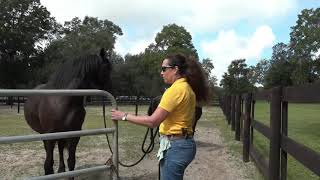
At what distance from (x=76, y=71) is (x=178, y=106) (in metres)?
3.09

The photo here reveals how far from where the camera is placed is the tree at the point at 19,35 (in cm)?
5909

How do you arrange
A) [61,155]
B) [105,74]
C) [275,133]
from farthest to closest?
[105,74] → [61,155] → [275,133]

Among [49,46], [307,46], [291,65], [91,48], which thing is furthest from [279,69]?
[49,46]

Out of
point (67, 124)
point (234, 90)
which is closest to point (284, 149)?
point (67, 124)

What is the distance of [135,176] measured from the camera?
8531 millimetres

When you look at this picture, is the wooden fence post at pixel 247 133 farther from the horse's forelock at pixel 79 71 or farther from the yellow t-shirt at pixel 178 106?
the yellow t-shirt at pixel 178 106

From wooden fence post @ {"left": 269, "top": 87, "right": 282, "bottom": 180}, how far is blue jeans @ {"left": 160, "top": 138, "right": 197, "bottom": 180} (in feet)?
6.52

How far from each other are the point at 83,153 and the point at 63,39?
71296 mm

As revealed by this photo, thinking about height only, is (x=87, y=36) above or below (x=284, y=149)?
above

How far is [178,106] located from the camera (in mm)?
4395

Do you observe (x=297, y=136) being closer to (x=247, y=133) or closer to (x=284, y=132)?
(x=247, y=133)

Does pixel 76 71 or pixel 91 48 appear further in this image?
pixel 91 48

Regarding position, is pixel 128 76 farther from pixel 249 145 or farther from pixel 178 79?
pixel 178 79

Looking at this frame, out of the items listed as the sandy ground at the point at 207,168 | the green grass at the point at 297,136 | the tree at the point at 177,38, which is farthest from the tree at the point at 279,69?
the sandy ground at the point at 207,168
